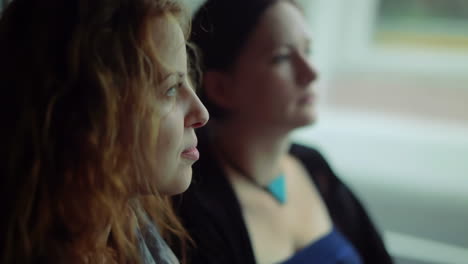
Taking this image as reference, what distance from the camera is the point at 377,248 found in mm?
1055

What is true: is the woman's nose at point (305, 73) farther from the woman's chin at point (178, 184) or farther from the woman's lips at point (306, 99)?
the woman's chin at point (178, 184)

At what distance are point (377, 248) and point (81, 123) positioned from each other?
73cm

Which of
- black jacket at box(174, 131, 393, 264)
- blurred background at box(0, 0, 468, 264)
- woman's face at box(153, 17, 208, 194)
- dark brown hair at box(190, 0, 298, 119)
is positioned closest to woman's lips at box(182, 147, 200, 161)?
woman's face at box(153, 17, 208, 194)

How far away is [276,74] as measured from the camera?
938mm

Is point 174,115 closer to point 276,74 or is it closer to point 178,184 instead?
point 178,184

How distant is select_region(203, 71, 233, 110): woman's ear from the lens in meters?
0.96

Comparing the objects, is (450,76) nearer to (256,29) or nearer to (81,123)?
(256,29)

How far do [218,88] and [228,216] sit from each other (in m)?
0.24

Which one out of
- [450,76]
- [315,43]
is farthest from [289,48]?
[450,76]

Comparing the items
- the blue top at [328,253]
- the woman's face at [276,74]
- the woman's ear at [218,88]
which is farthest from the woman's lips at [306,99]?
the blue top at [328,253]

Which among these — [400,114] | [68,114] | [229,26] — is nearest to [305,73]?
[229,26]

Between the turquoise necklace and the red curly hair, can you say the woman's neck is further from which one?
the red curly hair

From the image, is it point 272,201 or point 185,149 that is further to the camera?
point 272,201

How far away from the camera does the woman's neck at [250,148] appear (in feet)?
3.20
